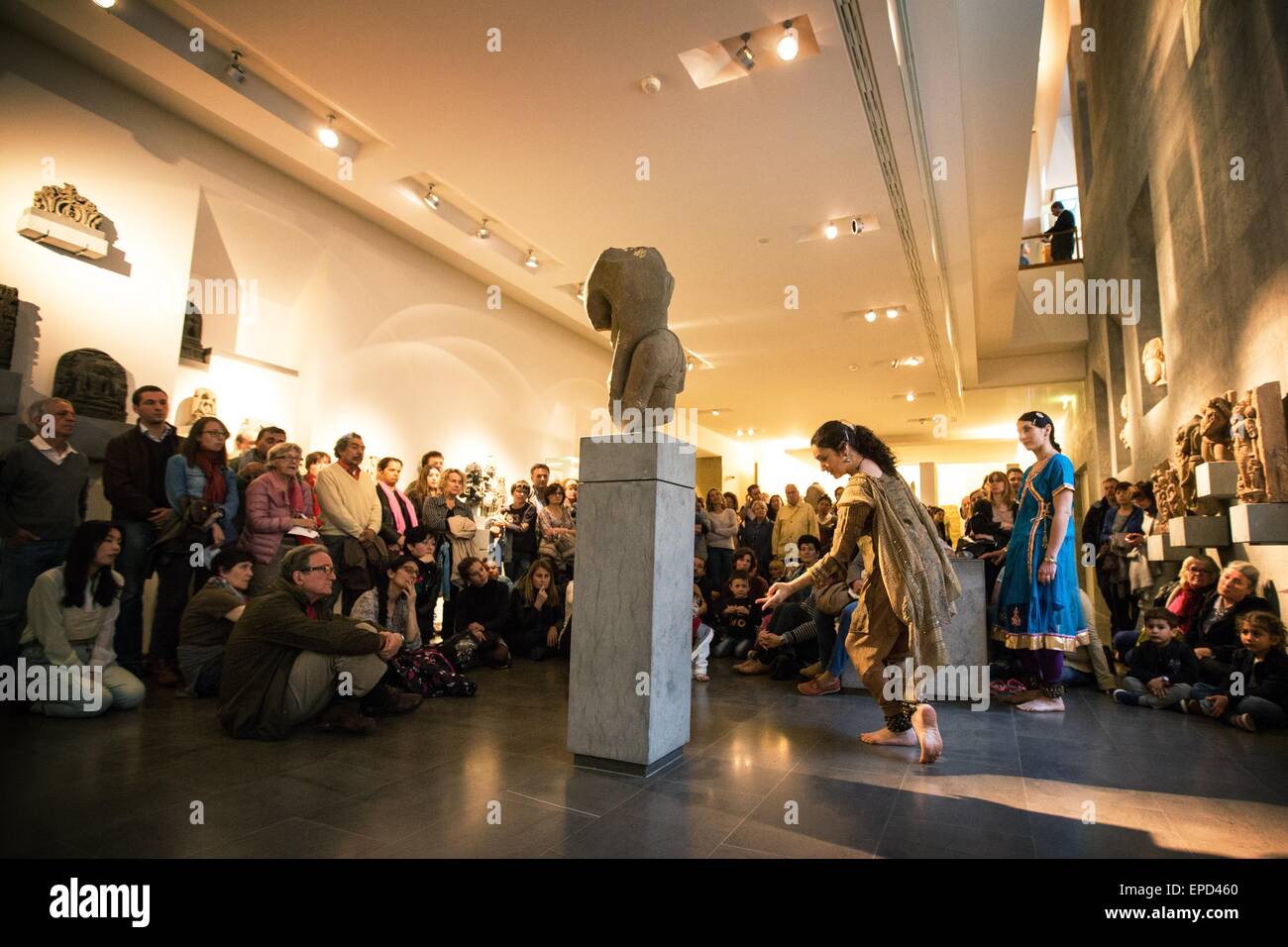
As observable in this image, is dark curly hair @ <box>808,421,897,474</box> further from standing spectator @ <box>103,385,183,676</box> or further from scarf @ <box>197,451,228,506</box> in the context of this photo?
standing spectator @ <box>103,385,183,676</box>

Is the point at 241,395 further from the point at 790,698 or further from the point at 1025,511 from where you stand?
the point at 1025,511

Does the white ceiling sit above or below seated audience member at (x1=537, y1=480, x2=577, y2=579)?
above

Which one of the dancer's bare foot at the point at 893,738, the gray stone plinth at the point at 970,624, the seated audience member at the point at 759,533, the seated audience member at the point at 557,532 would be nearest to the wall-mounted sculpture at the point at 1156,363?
the gray stone plinth at the point at 970,624

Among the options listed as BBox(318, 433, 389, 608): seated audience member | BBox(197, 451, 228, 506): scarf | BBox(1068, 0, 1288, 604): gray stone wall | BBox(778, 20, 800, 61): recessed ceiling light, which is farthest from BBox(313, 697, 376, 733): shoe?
BBox(1068, 0, 1288, 604): gray stone wall

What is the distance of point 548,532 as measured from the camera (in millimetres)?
6871

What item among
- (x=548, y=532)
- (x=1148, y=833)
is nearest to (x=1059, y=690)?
(x=1148, y=833)

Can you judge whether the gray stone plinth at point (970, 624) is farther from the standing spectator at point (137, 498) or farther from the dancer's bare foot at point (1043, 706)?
the standing spectator at point (137, 498)

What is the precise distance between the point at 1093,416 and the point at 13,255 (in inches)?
535

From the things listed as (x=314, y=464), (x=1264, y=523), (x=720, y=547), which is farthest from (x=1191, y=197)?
(x=314, y=464)

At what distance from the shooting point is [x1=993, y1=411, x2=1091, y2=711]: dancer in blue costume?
163 inches

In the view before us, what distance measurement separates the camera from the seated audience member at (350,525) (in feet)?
17.5

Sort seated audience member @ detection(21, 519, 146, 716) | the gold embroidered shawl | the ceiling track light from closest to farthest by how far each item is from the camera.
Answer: the gold embroidered shawl, seated audience member @ detection(21, 519, 146, 716), the ceiling track light

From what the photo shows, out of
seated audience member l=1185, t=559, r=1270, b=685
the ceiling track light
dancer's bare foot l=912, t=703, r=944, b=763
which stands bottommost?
dancer's bare foot l=912, t=703, r=944, b=763

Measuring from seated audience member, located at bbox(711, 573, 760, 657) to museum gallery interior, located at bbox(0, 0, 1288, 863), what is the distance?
4 cm
